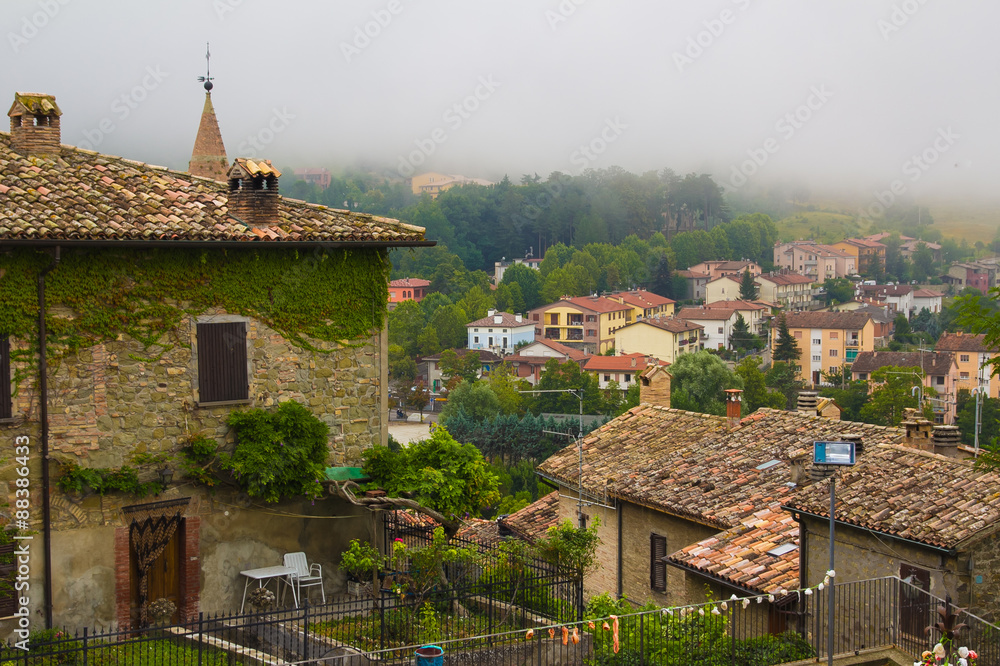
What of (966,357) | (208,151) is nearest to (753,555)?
(208,151)

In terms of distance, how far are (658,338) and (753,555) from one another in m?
106

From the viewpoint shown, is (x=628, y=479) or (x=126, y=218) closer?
(x=126, y=218)

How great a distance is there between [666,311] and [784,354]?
98.6ft

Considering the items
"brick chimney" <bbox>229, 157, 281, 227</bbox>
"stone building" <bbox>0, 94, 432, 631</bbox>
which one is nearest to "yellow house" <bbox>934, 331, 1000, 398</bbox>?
"stone building" <bbox>0, 94, 432, 631</bbox>

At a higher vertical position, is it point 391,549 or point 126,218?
point 126,218

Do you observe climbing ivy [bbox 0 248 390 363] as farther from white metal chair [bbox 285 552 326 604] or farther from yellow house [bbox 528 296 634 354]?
yellow house [bbox 528 296 634 354]

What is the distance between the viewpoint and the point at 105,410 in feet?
38.3

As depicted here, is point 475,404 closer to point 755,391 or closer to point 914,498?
point 755,391

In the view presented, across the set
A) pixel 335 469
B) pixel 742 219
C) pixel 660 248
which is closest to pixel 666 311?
pixel 660 248

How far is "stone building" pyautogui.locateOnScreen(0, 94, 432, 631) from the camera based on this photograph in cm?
1125

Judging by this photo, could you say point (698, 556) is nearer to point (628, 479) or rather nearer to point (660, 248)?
point (628, 479)

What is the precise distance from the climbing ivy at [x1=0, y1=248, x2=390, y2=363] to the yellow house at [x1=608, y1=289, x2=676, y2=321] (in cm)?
12308

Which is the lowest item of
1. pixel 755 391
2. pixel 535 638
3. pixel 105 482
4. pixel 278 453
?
pixel 755 391

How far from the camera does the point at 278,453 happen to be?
12.4 meters
